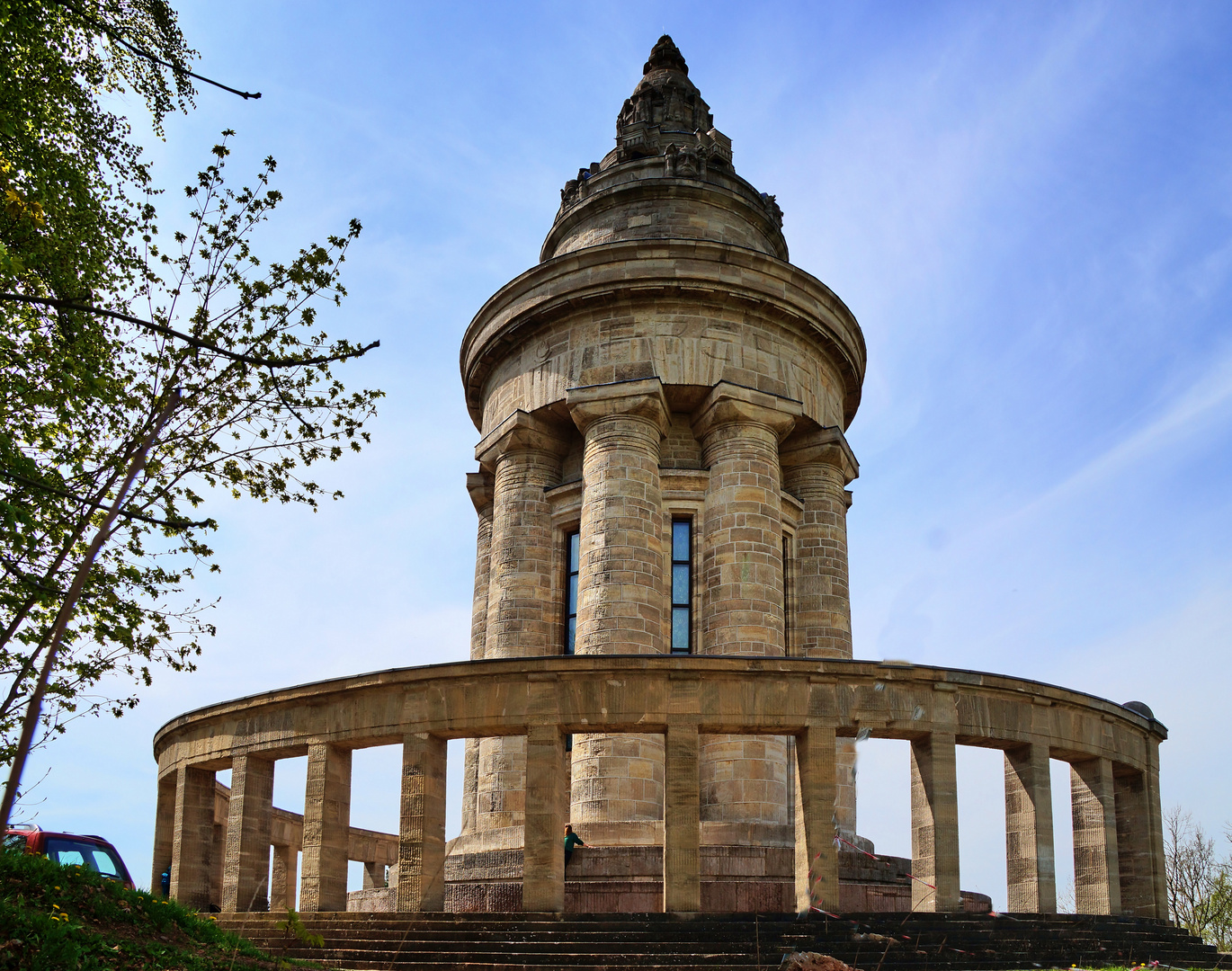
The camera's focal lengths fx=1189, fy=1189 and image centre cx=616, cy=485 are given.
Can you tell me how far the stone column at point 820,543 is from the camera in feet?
78.1

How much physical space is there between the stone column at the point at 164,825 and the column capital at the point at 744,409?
11564 mm

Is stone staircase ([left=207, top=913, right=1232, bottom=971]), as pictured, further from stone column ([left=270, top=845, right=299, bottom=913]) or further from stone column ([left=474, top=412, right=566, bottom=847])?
stone column ([left=270, top=845, right=299, bottom=913])

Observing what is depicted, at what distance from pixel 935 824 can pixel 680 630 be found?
773cm

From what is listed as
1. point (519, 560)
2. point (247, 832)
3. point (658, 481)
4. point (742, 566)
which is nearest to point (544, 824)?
point (247, 832)

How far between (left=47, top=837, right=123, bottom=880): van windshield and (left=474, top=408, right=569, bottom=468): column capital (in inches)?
432

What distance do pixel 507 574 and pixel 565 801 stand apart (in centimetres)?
482

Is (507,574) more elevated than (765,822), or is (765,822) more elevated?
(507,574)

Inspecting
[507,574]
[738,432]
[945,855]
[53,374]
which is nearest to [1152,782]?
[945,855]

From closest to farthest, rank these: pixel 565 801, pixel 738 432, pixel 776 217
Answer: pixel 565 801 → pixel 738 432 → pixel 776 217

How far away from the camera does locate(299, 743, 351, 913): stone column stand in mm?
16328

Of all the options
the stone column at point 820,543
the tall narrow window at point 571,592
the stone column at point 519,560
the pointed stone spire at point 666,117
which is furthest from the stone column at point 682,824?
the pointed stone spire at point 666,117

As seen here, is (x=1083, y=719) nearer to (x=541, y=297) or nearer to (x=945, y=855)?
(x=945, y=855)

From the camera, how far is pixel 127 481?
7.05 metres

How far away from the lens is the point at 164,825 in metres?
20.5
